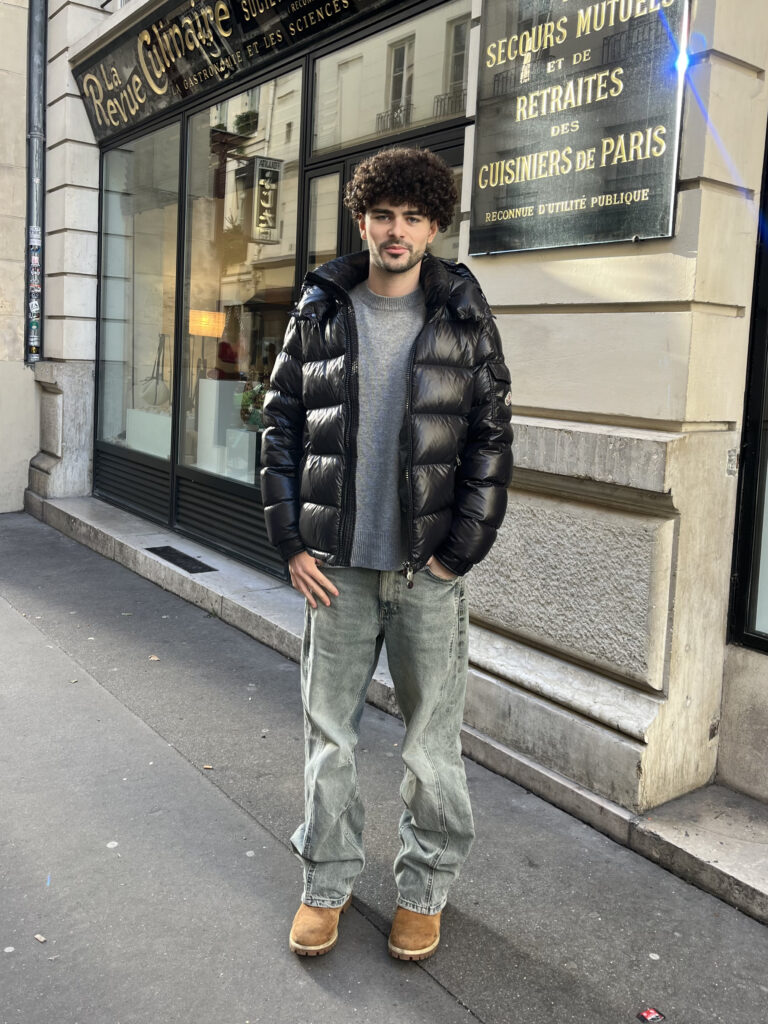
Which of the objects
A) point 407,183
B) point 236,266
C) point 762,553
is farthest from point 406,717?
point 236,266

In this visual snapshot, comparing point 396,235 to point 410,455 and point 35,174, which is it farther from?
point 35,174

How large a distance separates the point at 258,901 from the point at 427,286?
6.39 ft

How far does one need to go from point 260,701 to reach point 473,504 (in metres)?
2.60

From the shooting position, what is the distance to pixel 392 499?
2.76 metres

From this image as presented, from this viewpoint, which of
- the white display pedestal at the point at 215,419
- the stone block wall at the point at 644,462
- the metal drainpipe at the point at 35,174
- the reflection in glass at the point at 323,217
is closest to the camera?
the stone block wall at the point at 644,462

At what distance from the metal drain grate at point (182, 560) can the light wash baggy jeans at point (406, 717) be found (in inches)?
170

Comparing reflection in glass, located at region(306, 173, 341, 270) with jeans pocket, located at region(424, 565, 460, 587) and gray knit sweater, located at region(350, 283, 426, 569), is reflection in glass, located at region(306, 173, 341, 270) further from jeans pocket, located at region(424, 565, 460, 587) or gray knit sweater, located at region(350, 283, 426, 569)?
jeans pocket, located at region(424, 565, 460, 587)

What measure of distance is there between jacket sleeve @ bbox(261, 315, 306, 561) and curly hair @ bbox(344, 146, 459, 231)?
0.41 m

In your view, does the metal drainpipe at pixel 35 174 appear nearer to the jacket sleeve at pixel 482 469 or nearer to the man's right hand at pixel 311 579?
the man's right hand at pixel 311 579

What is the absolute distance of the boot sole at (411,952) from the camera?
9.29 feet

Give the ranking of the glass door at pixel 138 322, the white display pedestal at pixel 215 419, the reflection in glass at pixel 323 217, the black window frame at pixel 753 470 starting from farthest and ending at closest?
the glass door at pixel 138 322 < the white display pedestal at pixel 215 419 < the reflection in glass at pixel 323 217 < the black window frame at pixel 753 470

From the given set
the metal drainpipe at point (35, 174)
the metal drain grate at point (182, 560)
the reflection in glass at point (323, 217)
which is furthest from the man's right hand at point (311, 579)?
the metal drainpipe at point (35, 174)

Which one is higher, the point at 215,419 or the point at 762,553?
the point at 215,419

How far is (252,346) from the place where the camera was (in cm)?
751
